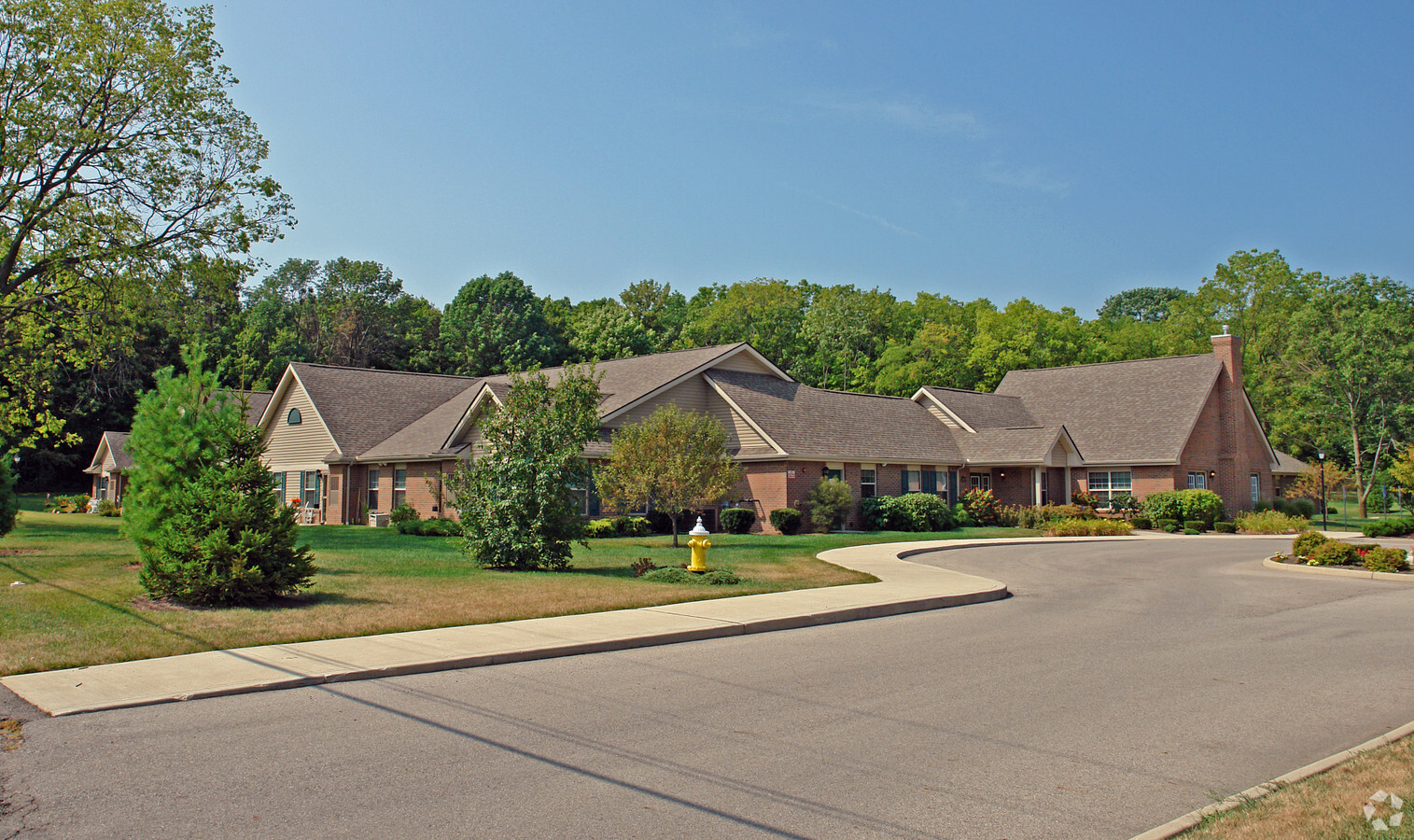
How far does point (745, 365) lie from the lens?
41281 mm

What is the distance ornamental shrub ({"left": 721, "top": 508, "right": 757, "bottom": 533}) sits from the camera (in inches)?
1362

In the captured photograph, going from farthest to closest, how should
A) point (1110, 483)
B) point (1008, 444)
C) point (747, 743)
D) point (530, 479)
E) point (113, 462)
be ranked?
1. point (113, 462)
2. point (1110, 483)
3. point (1008, 444)
4. point (530, 479)
5. point (747, 743)

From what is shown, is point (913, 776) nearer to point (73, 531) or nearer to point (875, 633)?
point (875, 633)

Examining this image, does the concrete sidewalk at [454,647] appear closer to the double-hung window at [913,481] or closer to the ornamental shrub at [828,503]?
the ornamental shrub at [828,503]

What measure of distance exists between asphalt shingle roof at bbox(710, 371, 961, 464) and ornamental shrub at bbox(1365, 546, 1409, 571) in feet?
56.6

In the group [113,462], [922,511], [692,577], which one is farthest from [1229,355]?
[113,462]

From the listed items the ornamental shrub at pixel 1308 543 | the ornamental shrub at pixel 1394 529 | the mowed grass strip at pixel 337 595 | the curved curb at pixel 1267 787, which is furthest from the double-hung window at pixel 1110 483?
the curved curb at pixel 1267 787

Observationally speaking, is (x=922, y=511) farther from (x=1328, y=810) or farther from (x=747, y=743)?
(x=1328, y=810)

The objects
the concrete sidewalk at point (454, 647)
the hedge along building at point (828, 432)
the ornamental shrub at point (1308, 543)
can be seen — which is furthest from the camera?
the hedge along building at point (828, 432)

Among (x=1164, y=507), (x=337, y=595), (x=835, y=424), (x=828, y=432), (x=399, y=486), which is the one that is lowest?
(x=337, y=595)

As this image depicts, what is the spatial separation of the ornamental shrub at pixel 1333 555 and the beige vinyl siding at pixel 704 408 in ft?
56.9

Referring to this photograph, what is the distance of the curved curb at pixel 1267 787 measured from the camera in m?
5.57

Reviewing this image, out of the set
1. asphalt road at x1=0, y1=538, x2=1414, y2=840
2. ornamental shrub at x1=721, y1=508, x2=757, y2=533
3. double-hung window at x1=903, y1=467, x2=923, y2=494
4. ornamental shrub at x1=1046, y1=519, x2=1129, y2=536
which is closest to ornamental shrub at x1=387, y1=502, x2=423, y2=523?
ornamental shrub at x1=721, y1=508, x2=757, y2=533

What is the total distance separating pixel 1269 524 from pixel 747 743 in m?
38.2
